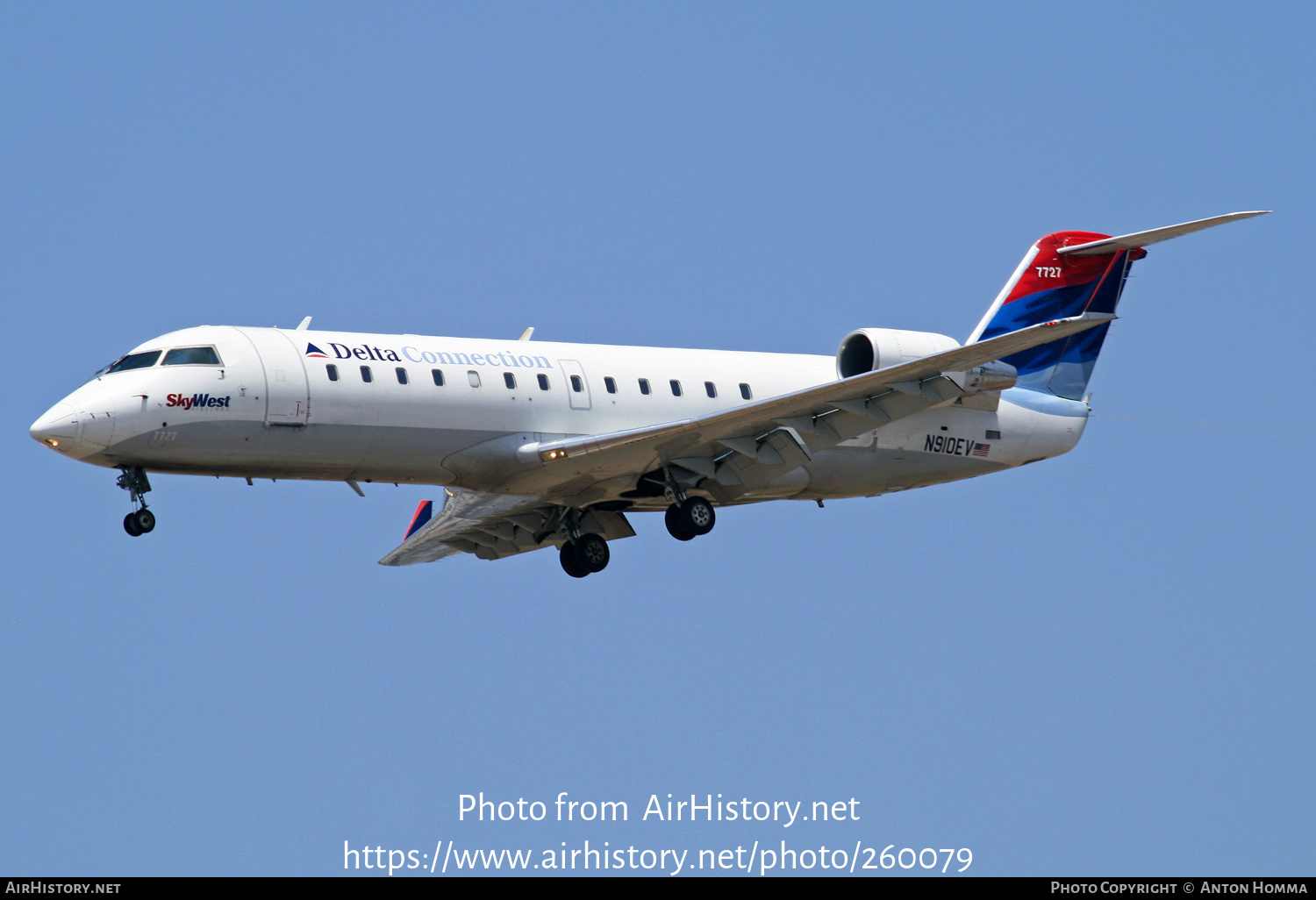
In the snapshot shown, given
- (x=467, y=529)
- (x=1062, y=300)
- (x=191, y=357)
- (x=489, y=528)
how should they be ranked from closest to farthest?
(x=191, y=357)
(x=489, y=528)
(x=467, y=529)
(x=1062, y=300)

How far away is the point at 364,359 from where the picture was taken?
27.2 m

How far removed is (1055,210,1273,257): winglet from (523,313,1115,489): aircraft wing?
2348 mm

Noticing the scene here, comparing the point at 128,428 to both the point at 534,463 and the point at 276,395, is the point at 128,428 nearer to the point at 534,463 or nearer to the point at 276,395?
the point at 276,395

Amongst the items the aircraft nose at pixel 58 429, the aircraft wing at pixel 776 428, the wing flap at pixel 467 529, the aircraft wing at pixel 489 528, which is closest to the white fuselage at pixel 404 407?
the aircraft nose at pixel 58 429

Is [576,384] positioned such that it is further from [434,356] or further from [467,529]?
[467,529]

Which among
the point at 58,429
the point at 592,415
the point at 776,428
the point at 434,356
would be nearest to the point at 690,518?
the point at 776,428

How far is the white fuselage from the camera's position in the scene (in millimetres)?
26062

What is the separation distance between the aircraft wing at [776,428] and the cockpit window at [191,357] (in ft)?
16.0

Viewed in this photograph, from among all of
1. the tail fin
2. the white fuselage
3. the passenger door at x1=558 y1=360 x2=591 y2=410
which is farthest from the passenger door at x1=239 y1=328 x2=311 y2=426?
the tail fin

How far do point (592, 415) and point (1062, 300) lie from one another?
32.2 feet

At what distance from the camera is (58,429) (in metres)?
25.6

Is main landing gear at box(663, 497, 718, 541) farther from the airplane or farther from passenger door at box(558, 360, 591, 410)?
passenger door at box(558, 360, 591, 410)

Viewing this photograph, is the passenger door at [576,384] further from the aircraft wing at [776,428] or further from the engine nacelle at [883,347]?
the engine nacelle at [883,347]

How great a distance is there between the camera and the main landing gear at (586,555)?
3112 centimetres
